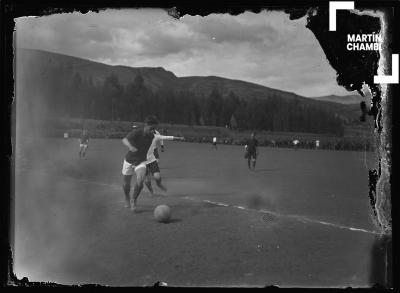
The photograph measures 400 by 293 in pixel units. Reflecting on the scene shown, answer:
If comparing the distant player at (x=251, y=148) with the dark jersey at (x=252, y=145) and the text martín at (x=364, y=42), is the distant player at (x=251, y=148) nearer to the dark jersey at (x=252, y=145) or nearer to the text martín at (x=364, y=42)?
the dark jersey at (x=252, y=145)

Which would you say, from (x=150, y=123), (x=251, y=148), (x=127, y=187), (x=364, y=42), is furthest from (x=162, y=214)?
(x=364, y=42)

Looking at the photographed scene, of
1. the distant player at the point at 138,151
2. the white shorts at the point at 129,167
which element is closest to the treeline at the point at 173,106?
the distant player at the point at 138,151

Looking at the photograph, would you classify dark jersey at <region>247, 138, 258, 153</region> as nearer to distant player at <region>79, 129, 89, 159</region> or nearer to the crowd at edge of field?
the crowd at edge of field

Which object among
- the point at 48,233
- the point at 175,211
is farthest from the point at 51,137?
the point at 175,211

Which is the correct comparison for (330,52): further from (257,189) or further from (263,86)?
(257,189)

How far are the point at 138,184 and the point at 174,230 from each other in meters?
1.33

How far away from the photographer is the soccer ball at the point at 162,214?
26.4 feet

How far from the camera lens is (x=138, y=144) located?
8.93 metres

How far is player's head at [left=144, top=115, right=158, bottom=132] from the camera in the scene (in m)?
8.68

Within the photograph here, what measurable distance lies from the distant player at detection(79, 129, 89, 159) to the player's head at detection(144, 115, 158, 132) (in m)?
1.21

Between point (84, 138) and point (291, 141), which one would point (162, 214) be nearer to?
point (84, 138)

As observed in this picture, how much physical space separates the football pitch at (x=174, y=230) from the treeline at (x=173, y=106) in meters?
0.77

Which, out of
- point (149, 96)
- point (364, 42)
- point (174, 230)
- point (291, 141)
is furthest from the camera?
point (291, 141)

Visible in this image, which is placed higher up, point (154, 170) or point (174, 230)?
point (154, 170)
